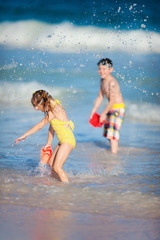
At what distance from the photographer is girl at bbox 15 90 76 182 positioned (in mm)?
3789

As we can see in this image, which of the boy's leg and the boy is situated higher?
the boy

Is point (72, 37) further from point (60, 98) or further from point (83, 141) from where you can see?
point (83, 141)

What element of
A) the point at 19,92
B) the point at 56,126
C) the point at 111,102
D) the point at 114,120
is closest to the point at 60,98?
the point at 19,92

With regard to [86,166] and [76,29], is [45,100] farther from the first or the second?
[76,29]

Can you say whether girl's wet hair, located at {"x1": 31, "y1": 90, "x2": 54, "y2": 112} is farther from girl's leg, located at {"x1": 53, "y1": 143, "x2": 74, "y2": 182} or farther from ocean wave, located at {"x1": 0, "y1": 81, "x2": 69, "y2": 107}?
ocean wave, located at {"x1": 0, "y1": 81, "x2": 69, "y2": 107}

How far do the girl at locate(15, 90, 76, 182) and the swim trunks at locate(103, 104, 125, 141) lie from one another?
1.86 metres

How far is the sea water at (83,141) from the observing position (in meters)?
2.80

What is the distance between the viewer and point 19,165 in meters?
4.75

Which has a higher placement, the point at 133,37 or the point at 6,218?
the point at 133,37

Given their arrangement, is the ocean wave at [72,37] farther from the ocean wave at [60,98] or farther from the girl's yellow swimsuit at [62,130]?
→ the girl's yellow swimsuit at [62,130]

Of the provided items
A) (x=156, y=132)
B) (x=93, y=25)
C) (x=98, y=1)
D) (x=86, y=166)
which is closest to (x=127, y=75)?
(x=93, y=25)

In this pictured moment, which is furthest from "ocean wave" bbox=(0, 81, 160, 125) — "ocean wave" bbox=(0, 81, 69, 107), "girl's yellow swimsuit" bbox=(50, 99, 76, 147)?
"girl's yellow swimsuit" bbox=(50, 99, 76, 147)

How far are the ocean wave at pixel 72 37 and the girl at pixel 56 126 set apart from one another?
10214mm

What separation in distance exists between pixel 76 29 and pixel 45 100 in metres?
12.1
